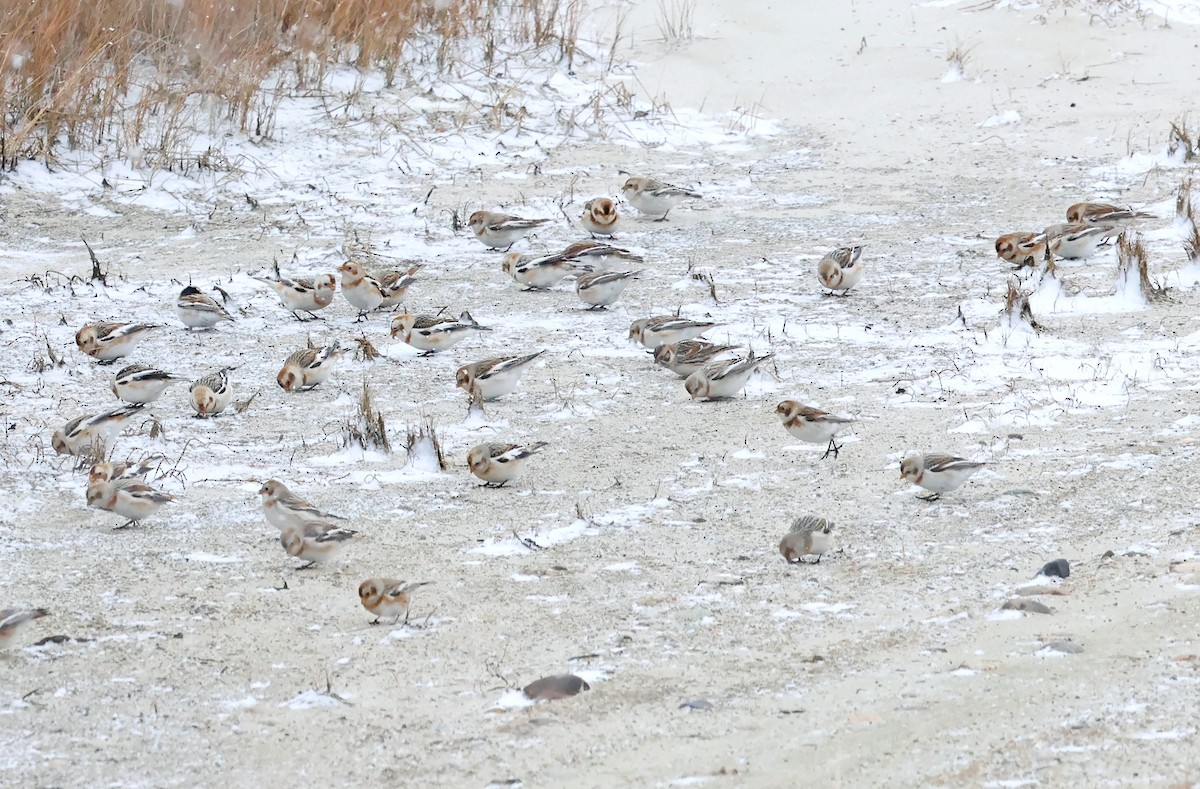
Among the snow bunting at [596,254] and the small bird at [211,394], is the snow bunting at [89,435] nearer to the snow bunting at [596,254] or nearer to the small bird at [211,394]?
the small bird at [211,394]

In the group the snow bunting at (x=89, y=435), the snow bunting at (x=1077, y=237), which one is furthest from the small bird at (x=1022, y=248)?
the snow bunting at (x=89, y=435)

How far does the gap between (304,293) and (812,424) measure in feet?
14.4

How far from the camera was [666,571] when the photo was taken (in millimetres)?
6223

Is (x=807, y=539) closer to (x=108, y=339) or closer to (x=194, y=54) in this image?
(x=108, y=339)

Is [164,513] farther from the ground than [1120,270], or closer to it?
closer to it

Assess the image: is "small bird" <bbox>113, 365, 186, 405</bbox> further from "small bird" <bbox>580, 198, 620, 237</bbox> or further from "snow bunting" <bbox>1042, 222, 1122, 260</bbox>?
"snow bunting" <bbox>1042, 222, 1122, 260</bbox>

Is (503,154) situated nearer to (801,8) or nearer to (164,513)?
(801,8)

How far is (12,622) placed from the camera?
5168 mm

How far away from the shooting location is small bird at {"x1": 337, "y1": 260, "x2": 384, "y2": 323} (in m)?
10.8

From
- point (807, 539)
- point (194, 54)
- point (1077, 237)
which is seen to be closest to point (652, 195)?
point (1077, 237)

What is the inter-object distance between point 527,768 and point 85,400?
5.37 metres

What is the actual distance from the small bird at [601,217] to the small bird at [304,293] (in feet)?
9.17

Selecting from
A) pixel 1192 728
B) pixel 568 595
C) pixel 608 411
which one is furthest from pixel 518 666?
pixel 608 411

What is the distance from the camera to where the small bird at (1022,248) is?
37.1ft
